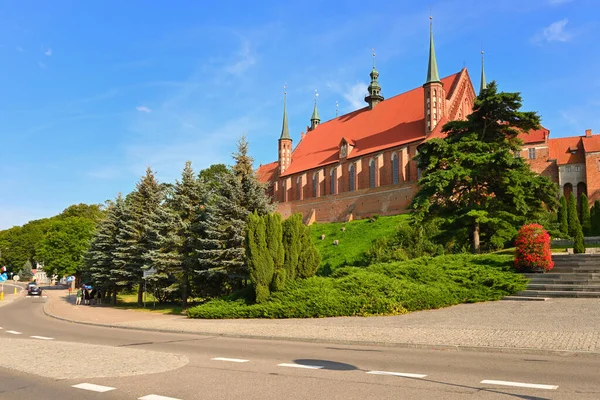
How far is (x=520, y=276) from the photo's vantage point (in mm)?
17953

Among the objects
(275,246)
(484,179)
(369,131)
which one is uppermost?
(369,131)

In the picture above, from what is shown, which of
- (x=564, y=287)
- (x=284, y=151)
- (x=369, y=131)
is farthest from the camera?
(x=284, y=151)

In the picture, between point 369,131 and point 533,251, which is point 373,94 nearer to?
point 369,131

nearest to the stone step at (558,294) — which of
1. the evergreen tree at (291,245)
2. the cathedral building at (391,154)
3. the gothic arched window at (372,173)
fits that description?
the evergreen tree at (291,245)

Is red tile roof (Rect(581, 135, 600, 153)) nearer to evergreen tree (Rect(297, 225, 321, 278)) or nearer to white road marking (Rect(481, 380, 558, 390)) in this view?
evergreen tree (Rect(297, 225, 321, 278))

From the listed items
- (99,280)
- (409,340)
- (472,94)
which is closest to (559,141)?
(472,94)

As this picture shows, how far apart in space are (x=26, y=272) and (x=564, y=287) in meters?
115

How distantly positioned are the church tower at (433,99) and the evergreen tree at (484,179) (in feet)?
101

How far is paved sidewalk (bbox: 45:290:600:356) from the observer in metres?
10.0

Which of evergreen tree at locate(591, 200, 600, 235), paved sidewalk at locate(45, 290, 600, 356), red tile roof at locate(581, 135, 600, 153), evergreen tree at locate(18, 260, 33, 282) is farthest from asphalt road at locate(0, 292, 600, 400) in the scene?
evergreen tree at locate(18, 260, 33, 282)

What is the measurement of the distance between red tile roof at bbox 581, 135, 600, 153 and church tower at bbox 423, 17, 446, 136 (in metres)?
19.6

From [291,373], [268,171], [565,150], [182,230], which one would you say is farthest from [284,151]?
[291,373]

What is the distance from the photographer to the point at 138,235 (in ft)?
102

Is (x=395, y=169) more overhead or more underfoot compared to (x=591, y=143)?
more underfoot
